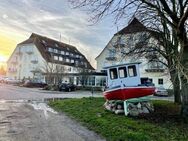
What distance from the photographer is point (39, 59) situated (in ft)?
262

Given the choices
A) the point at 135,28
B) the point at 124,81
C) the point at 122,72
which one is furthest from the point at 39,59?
the point at 124,81

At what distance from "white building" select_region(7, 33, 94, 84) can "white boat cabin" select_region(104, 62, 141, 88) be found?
5217 cm

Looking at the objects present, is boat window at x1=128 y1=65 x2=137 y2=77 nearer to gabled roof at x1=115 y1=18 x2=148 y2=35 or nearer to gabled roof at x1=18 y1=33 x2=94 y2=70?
gabled roof at x1=115 y1=18 x2=148 y2=35

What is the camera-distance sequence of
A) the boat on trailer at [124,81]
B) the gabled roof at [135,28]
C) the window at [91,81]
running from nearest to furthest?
the boat on trailer at [124,81]
the gabled roof at [135,28]
the window at [91,81]

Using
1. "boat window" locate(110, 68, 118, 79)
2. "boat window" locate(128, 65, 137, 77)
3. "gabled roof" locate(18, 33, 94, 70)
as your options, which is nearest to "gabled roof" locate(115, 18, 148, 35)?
"boat window" locate(128, 65, 137, 77)

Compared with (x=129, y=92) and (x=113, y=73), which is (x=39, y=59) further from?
(x=129, y=92)

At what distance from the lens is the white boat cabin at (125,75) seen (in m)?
20.4

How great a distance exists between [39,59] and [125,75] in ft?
202

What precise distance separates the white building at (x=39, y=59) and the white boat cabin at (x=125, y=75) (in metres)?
52.2

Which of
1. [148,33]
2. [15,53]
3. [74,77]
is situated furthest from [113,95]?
[15,53]

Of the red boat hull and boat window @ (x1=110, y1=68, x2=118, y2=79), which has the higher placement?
boat window @ (x1=110, y1=68, x2=118, y2=79)

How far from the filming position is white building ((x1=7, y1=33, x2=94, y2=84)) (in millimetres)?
77250

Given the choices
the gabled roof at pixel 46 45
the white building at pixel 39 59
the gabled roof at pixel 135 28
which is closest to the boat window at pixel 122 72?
the gabled roof at pixel 135 28

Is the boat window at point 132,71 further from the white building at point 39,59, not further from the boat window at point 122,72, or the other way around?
the white building at point 39,59
